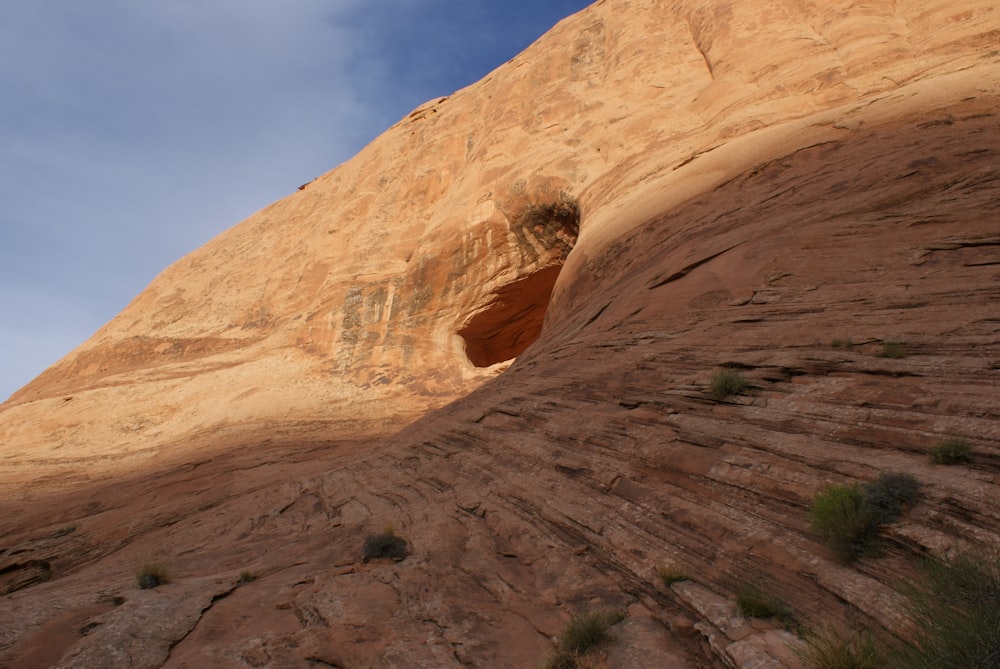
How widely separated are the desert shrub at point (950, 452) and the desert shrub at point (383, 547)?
450 cm

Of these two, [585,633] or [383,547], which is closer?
[585,633]

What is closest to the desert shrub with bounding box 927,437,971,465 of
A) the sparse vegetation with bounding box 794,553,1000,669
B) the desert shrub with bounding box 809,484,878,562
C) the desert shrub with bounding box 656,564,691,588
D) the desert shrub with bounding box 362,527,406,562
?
the desert shrub with bounding box 809,484,878,562

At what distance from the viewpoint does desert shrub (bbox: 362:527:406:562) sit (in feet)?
19.6

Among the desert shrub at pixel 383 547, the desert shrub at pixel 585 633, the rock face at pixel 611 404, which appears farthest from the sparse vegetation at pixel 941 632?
the desert shrub at pixel 383 547

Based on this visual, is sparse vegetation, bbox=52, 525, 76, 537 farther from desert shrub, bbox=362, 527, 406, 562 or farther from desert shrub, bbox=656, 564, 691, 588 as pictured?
desert shrub, bbox=656, 564, 691, 588

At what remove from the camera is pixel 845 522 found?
371 cm

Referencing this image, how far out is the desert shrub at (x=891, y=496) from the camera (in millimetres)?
3648

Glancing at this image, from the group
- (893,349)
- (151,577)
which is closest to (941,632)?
(893,349)

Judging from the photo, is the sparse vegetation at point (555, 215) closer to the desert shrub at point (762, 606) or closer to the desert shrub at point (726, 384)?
the desert shrub at point (726, 384)

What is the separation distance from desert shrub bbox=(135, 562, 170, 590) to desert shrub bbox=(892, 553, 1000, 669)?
6301 mm

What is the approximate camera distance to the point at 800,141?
35.4 feet

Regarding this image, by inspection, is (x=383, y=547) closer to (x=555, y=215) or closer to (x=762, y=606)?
(x=762, y=606)

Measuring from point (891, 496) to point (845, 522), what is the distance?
12.7 inches

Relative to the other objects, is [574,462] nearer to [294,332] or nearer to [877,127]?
[877,127]
